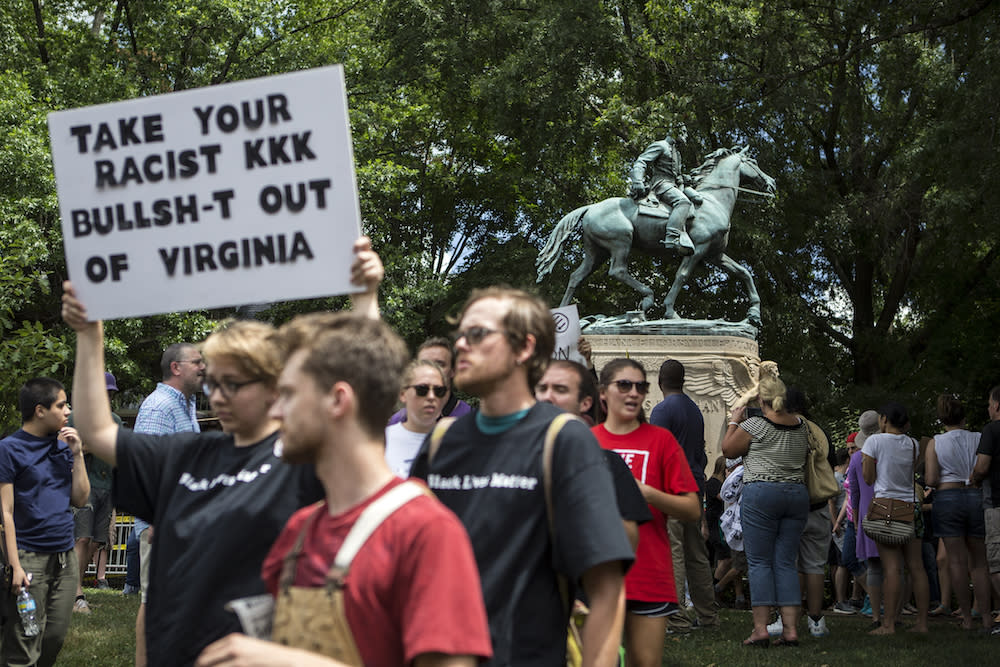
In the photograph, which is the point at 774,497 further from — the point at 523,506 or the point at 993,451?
the point at 523,506

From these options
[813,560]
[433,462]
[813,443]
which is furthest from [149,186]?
[813,560]

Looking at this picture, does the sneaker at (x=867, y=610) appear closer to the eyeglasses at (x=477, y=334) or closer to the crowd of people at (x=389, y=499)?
the crowd of people at (x=389, y=499)

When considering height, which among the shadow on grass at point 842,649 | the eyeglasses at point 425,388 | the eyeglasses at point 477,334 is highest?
the eyeglasses at point 477,334

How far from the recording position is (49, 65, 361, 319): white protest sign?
3.16 meters

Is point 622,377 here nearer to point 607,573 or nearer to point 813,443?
point 607,573

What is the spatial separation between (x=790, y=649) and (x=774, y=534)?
82 cm

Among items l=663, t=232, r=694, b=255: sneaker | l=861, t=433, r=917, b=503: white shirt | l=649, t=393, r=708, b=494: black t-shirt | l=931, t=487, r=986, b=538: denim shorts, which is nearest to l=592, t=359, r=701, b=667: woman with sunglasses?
l=649, t=393, r=708, b=494: black t-shirt

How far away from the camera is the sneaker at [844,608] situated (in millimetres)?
11258

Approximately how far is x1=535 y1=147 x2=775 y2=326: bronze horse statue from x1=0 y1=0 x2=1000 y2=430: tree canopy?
1916 mm

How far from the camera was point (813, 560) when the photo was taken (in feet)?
28.4

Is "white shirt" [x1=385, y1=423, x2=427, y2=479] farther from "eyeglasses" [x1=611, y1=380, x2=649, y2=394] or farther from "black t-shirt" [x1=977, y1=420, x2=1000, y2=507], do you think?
"black t-shirt" [x1=977, y1=420, x2=1000, y2=507]

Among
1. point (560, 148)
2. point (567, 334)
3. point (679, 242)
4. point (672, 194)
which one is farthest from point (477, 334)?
point (560, 148)

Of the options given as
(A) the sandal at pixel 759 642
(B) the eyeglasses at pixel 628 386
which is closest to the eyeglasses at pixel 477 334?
(B) the eyeglasses at pixel 628 386

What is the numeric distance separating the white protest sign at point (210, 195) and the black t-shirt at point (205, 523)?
0.44 metres
